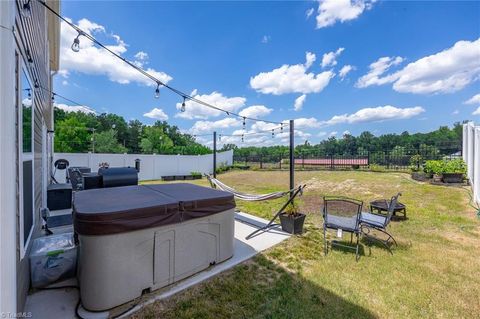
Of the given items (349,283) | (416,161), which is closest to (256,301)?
(349,283)

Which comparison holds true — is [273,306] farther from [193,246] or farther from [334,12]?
[334,12]

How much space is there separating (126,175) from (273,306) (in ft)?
13.8

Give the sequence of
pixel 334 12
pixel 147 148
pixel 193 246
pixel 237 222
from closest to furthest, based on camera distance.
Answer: pixel 193 246
pixel 237 222
pixel 334 12
pixel 147 148

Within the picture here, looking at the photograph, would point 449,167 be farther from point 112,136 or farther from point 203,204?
point 112,136

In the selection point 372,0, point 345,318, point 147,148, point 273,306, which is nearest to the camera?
point 345,318

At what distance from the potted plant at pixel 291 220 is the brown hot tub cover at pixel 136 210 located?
5.14ft

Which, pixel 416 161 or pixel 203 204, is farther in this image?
pixel 416 161

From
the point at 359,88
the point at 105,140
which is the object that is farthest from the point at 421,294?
the point at 105,140

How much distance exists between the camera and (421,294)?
2367 millimetres

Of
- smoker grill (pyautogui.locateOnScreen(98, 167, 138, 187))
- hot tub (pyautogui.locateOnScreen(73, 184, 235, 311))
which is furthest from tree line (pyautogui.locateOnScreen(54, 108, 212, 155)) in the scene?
hot tub (pyautogui.locateOnScreen(73, 184, 235, 311))

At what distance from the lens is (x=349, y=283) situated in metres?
2.56

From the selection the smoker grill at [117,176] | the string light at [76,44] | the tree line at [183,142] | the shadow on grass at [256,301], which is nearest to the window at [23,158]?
the string light at [76,44]

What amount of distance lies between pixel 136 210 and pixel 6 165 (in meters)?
1.12

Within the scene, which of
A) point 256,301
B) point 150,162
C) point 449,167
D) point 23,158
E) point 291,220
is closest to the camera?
point 23,158
